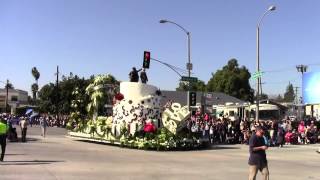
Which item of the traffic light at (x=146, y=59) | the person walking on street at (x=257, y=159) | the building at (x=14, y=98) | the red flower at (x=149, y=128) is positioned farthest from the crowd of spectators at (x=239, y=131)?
the building at (x=14, y=98)

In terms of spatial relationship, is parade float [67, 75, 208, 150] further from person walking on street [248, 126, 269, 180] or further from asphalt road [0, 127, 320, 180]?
person walking on street [248, 126, 269, 180]

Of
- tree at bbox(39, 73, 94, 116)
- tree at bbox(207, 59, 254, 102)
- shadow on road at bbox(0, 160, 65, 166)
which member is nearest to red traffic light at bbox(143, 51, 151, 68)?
shadow on road at bbox(0, 160, 65, 166)

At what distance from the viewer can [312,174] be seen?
55.4 feet

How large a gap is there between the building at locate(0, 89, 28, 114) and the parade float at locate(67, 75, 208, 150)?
4163 inches

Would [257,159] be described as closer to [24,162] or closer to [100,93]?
[24,162]

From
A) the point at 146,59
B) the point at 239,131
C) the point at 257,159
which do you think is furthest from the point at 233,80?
the point at 257,159

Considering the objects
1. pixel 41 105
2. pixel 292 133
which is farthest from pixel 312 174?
pixel 41 105

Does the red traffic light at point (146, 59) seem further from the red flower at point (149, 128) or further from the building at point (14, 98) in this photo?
the building at point (14, 98)

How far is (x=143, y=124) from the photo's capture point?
29422 mm

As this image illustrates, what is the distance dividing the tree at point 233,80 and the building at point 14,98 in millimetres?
60793

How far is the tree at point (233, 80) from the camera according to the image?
92188 mm

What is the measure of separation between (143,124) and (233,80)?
64425 mm

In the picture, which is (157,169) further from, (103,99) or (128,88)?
(103,99)

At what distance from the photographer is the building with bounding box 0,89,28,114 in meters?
135
